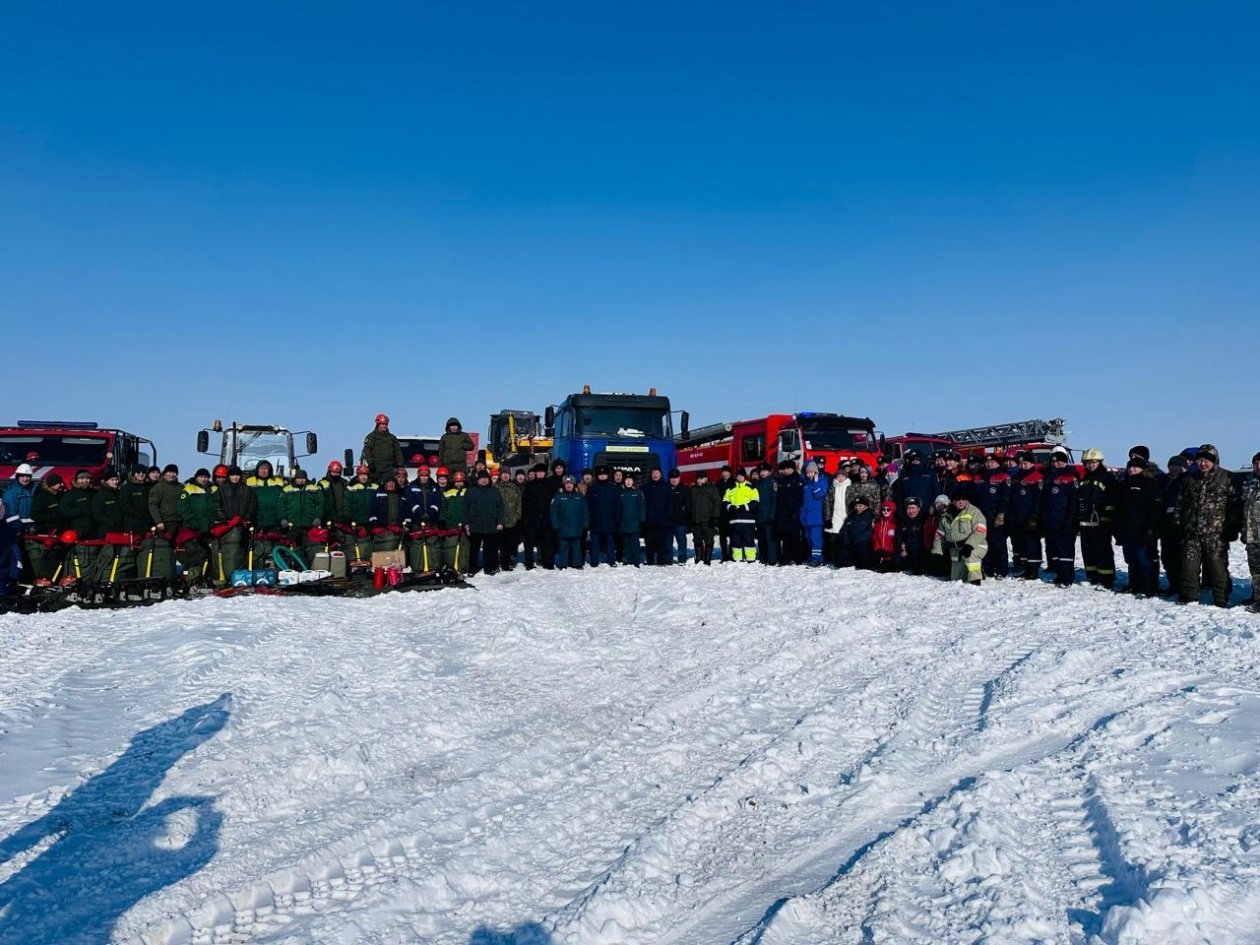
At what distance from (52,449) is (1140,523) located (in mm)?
16520

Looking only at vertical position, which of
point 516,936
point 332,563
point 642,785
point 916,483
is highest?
point 916,483

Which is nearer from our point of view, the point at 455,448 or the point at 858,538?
the point at 858,538

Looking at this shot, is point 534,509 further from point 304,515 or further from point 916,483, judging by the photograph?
point 916,483

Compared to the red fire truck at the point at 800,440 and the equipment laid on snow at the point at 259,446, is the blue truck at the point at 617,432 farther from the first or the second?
the equipment laid on snow at the point at 259,446

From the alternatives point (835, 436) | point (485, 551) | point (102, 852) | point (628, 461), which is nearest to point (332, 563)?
point (485, 551)

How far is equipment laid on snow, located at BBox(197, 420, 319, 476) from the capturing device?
786 inches

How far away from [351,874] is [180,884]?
689mm

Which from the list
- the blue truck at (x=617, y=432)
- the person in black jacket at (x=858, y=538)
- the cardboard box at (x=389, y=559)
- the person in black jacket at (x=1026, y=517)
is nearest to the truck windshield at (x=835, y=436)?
the blue truck at (x=617, y=432)

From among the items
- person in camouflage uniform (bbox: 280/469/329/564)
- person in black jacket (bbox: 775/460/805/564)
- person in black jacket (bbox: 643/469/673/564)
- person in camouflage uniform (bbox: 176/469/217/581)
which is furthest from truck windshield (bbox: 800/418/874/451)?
person in camouflage uniform (bbox: 176/469/217/581)

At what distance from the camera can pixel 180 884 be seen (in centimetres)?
393

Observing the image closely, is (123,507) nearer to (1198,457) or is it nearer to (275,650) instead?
(275,650)

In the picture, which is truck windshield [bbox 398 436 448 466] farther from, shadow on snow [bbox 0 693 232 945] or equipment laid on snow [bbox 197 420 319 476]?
shadow on snow [bbox 0 693 232 945]

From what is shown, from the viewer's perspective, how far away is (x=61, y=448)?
16.0 m

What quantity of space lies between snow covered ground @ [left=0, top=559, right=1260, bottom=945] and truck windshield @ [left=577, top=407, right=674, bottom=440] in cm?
970
